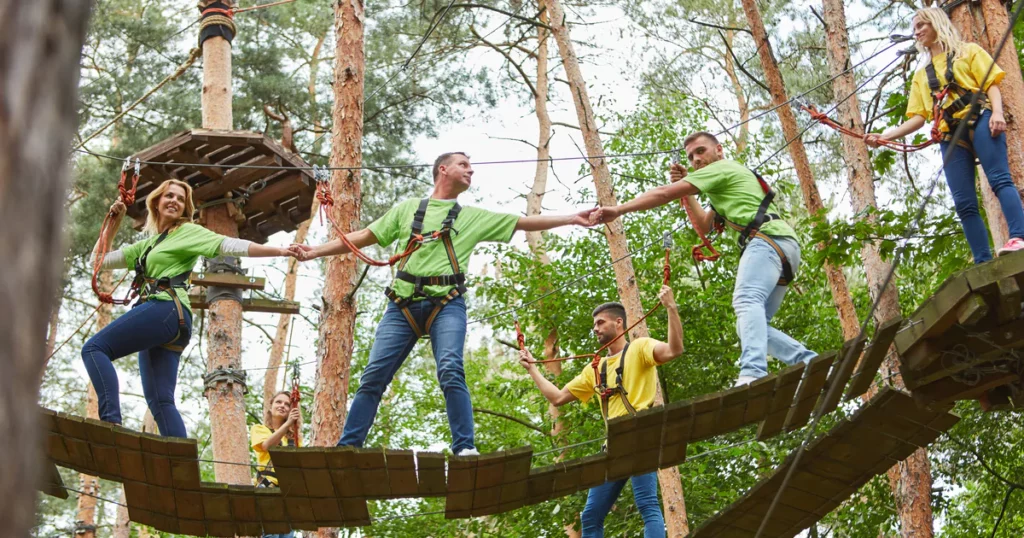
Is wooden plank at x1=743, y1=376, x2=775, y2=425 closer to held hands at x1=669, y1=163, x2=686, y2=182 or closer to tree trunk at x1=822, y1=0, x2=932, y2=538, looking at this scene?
held hands at x1=669, y1=163, x2=686, y2=182

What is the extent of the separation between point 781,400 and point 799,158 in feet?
21.5

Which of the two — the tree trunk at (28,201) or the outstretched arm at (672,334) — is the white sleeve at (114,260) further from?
the tree trunk at (28,201)

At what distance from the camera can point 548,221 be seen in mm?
6004

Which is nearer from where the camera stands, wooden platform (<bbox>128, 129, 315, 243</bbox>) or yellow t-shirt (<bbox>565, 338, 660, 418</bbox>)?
yellow t-shirt (<bbox>565, 338, 660, 418</bbox>)

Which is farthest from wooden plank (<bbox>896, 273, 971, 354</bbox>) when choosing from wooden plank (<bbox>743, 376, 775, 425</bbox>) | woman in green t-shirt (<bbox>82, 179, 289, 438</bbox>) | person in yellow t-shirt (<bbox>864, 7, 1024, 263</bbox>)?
woman in green t-shirt (<bbox>82, 179, 289, 438</bbox>)

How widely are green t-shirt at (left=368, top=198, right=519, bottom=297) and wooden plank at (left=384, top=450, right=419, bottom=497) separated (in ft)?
2.78

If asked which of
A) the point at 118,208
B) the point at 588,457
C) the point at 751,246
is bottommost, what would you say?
the point at 588,457

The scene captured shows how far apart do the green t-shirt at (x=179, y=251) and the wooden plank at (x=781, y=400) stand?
124 inches

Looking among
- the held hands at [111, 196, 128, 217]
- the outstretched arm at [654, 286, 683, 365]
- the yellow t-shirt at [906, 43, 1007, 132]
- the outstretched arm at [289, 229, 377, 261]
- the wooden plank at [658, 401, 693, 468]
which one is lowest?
the wooden plank at [658, 401, 693, 468]

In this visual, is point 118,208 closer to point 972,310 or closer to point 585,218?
point 585,218

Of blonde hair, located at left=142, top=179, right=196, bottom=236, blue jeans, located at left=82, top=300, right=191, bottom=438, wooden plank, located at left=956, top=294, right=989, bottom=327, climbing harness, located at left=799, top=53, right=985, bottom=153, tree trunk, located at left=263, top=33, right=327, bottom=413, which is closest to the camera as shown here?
wooden plank, located at left=956, top=294, right=989, bottom=327

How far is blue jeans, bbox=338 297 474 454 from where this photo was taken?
229 inches

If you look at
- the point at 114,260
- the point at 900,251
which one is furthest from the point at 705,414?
the point at 114,260

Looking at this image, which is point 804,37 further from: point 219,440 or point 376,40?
point 219,440
